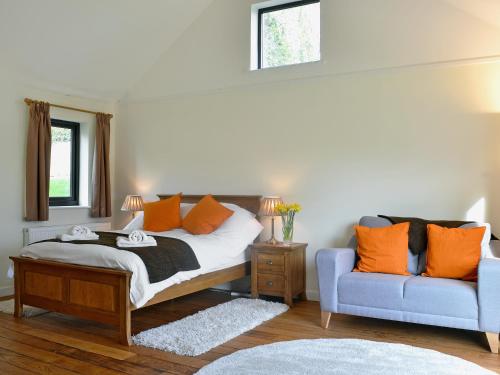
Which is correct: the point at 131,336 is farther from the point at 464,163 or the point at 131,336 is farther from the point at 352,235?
the point at 464,163

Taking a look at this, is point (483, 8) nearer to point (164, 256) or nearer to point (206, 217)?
point (206, 217)

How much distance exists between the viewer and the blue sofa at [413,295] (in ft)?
11.0

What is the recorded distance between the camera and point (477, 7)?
4.17m

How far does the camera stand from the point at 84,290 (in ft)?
12.3

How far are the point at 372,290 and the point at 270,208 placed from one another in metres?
1.53

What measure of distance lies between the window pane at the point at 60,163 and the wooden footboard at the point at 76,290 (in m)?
1.79

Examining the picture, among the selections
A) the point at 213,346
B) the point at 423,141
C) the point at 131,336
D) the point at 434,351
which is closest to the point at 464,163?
the point at 423,141

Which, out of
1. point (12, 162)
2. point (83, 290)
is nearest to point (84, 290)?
point (83, 290)

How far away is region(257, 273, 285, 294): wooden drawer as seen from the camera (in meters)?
4.72

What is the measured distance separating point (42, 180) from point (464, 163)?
171 inches

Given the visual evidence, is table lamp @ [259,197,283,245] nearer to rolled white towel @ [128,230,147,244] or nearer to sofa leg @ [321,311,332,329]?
sofa leg @ [321,311,332,329]

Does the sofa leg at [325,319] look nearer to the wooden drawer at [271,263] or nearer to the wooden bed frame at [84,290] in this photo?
the wooden drawer at [271,263]

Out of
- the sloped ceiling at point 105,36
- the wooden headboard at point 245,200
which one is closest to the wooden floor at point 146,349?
the wooden headboard at point 245,200

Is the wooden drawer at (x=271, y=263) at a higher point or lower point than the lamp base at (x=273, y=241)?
lower
